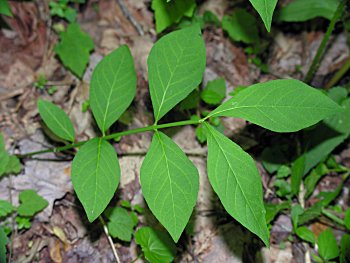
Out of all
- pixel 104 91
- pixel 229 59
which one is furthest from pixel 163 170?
pixel 229 59

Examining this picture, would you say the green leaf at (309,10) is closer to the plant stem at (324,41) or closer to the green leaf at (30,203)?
the plant stem at (324,41)

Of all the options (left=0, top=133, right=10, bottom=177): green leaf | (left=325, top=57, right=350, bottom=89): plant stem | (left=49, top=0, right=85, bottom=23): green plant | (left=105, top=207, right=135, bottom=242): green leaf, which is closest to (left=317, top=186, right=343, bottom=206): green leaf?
(left=325, top=57, right=350, bottom=89): plant stem

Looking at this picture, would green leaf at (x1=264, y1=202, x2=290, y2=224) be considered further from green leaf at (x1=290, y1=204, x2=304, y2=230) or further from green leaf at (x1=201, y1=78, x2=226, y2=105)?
green leaf at (x1=201, y1=78, x2=226, y2=105)

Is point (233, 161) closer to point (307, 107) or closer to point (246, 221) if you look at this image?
point (246, 221)

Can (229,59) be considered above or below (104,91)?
below

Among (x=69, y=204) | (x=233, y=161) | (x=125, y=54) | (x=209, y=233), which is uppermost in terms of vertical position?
(x=125, y=54)

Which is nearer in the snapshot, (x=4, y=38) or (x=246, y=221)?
(x=246, y=221)

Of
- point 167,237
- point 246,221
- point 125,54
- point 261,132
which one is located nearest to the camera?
point 246,221

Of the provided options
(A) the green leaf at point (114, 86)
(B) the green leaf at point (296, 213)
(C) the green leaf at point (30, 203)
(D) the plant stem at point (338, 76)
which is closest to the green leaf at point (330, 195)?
(B) the green leaf at point (296, 213)
